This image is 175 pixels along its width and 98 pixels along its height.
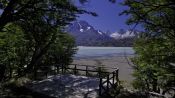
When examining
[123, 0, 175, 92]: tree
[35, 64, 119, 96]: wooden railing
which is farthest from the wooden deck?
[123, 0, 175, 92]: tree

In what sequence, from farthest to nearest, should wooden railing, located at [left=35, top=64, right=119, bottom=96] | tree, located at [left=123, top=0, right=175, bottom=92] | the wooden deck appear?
wooden railing, located at [left=35, top=64, right=119, bottom=96]
the wooden deck
tree, located at [left=123, top=0, right=175, bottom=92]

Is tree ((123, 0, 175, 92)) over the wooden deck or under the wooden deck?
over

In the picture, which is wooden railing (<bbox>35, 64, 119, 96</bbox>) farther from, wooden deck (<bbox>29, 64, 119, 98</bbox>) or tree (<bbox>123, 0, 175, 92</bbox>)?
tree (<bbox>123, 0, 175, 92</bbox>)

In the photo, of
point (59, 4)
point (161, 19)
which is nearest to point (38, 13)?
point (59, 4)

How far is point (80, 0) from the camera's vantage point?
39.4 feet

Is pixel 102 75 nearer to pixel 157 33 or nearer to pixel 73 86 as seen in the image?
pixel 73 86

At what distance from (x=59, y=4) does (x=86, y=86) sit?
838 centimetres

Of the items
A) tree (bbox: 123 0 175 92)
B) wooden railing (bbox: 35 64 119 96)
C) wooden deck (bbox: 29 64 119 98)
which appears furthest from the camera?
wooden railing (bbox: 35 64 119 96)

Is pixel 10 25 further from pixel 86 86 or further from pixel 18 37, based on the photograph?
pixel 18 37

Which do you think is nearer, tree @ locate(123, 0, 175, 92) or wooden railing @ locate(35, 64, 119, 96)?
tree @ locate(123, 0, 175, 92)

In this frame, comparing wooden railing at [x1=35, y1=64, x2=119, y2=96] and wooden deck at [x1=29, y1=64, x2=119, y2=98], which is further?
wooden railing at [x1=35, y1=64, x2=119, y2=96]

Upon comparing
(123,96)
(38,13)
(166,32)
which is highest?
(38,13)

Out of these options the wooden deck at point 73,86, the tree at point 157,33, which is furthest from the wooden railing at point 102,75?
the tree at point 157,33

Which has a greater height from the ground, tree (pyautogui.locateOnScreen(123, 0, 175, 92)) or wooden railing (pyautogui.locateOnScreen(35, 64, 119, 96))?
tree (pyautogui.locateOnScreen(123, 0, 175, 92))
